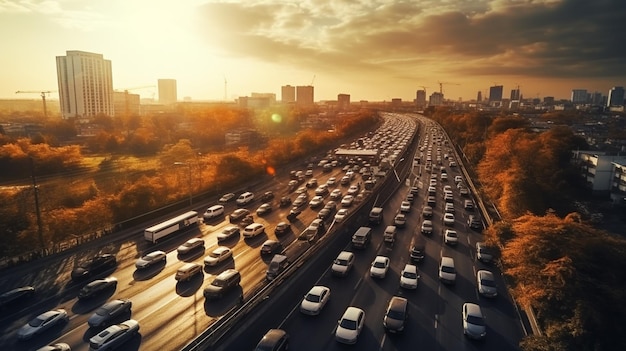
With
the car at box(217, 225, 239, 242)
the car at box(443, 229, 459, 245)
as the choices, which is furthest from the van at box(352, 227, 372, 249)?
the car at box(217, 225, 239, 242)

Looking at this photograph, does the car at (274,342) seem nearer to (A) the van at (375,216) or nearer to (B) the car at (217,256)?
(B) the car at (217,256)

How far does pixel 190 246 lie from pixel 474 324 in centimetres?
2245

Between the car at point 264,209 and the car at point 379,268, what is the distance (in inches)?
697

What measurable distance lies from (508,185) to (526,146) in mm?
18304

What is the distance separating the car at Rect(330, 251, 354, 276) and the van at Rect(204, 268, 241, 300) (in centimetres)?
695

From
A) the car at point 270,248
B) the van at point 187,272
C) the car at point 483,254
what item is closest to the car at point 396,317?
the car at point 483,254

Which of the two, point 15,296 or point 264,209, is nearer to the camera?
point 15,296

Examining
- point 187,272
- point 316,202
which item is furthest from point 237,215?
point 187,272

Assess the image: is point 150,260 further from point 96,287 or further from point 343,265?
point 343,265

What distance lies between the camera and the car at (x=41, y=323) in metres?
19.6

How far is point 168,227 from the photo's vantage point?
34625mm

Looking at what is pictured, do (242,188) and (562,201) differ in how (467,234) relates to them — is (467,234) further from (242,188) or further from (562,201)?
(242,188)

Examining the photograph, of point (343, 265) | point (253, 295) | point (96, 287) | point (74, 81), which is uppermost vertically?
point (74, 81)

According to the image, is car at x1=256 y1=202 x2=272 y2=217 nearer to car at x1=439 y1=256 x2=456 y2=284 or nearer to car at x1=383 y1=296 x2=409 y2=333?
car at x1=439 y1=256 x2=456 y2=284
